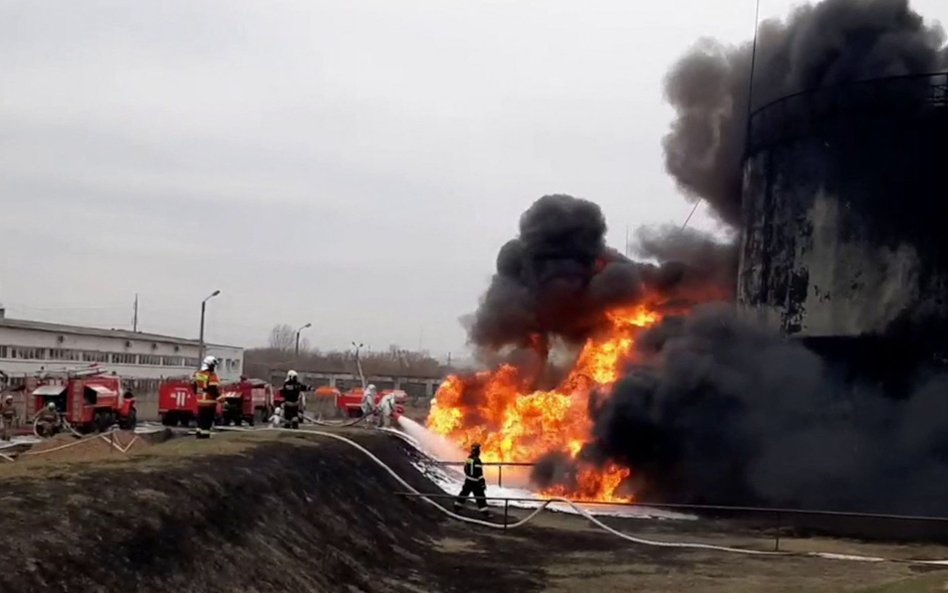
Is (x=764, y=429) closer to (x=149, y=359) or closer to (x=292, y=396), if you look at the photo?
(x=292, y=396)

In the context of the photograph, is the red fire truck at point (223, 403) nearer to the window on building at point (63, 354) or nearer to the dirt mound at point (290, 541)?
the dirt mound at point (290, 541)

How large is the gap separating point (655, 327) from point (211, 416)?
750 inches

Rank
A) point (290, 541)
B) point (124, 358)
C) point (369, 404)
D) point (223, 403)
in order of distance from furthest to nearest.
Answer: point (124, 358) < point (223, 403) < point (369, 404) < point (290, 541)

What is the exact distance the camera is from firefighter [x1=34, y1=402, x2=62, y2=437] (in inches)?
1134

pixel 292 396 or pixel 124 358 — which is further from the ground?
pixel 292 396

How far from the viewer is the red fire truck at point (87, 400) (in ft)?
109

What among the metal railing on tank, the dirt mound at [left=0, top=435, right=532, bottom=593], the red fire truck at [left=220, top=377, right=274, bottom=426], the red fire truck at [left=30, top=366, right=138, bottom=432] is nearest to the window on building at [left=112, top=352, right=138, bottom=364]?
the red fire truck at [left=220, top=377, right=274, bottom=426]

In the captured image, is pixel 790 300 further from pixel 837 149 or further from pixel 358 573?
pixel 358 573

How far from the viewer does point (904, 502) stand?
88.4ft

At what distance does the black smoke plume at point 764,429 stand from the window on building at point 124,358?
49838 mm

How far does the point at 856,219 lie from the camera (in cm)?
3116

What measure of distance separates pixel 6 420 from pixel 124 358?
45561 mm

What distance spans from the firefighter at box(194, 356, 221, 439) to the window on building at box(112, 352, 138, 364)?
54.0 m

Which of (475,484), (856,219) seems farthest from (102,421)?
(856,219)
